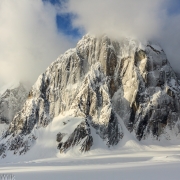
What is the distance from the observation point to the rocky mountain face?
10288 cm

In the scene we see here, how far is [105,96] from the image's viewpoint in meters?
107

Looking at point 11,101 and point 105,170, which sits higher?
point 11,101

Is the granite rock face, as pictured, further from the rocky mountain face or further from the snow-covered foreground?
the snow-covered foreground

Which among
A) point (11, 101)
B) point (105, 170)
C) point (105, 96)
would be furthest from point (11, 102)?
point (105, 170)

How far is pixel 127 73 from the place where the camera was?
373ft

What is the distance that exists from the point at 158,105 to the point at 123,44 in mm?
29113

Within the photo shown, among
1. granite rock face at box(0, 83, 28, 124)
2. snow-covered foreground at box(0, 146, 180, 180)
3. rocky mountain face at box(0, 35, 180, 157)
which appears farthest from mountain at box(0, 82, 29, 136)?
snow-covered foreground at box(0, 146, 180, 180)

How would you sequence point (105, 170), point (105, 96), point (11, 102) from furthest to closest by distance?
point (11, 102) → point (105, 96) → point (105, 170)

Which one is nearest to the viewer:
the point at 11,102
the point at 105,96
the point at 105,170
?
the point at 105,170

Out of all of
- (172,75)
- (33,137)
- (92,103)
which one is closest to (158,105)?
(172,75)

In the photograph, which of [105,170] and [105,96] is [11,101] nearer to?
[105,96]

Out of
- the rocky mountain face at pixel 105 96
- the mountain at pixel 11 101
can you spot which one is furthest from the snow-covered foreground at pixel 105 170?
the mountain at pixel 11 101

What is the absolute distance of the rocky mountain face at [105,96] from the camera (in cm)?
10288

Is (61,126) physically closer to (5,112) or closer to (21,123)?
(21,123)
